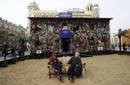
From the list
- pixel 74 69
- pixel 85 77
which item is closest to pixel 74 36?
pixel 85 77

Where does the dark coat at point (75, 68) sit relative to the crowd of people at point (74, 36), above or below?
below

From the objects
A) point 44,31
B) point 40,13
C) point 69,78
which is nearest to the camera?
point 69,78

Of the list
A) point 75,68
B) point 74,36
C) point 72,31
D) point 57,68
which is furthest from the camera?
point 72,31

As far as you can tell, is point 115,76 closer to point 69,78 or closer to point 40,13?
point 69,78

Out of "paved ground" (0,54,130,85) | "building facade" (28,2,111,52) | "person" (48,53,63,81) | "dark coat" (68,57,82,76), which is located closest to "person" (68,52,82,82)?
"dark coat" (68,57,82,76)

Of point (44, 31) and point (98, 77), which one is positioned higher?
point (44, 31)

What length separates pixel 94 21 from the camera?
52.7m

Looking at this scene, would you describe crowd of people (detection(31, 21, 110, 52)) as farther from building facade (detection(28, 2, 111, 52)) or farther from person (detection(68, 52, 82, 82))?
person (detection(68, 52, 82, 82))

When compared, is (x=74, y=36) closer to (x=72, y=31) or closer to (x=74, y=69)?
(x=72, y=31)

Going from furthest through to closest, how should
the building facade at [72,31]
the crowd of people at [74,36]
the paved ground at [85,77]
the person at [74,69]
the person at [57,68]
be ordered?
1. the building facade at [72,31]
2. the crowd of people at [74,36]
3. the person at [57,68]
4. the person at [74,69]
5. the paved ground at [85,77]

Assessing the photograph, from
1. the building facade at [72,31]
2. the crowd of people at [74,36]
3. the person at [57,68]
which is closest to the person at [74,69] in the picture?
the person at [57,68]

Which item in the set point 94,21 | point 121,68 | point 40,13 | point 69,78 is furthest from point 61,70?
point 40,13

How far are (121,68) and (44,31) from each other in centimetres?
3097

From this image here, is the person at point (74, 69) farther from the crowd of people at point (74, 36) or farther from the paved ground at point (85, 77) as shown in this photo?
the crowd of people at point (74, 36)
